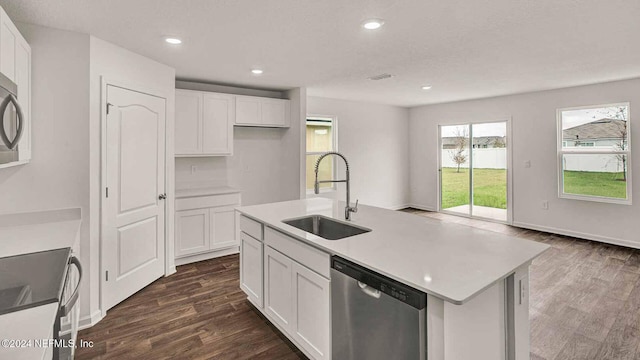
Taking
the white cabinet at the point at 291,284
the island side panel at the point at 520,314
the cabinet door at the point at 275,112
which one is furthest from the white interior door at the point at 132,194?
the island side panel at the point at 520,314

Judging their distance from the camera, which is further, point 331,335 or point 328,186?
point 328,186

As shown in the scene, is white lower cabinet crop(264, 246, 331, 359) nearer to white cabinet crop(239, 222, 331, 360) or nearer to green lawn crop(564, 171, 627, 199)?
white cabinet crop(239, 222, 331, 360)

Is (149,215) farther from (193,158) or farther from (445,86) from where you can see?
(445,86)

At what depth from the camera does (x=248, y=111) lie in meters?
4.58

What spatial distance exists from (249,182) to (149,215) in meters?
1.82

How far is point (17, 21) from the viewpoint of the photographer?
2.30 metres

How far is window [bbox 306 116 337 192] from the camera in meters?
5.82

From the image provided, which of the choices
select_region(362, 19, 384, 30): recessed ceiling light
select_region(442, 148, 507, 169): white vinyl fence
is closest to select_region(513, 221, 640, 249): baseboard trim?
select_region(442, 148, 507, 169): white vinyl fence

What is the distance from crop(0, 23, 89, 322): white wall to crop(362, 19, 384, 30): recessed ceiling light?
228 cm

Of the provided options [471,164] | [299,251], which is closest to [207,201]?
[299,251]

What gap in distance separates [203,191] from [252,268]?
6.14 feet

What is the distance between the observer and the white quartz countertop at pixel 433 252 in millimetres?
1285

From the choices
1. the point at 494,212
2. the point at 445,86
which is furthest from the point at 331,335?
the point at 494,212

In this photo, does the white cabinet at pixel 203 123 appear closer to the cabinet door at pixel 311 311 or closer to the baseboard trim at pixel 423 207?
the cabinet door at pixel 311 311
